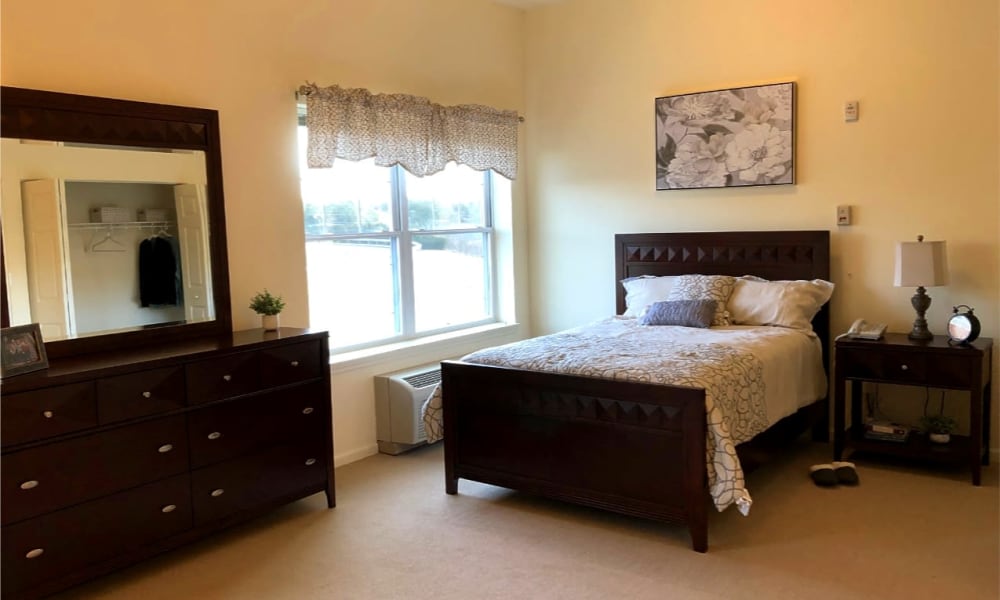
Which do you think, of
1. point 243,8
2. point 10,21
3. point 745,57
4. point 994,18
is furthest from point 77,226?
point 994,18

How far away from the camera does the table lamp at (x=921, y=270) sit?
3883mm

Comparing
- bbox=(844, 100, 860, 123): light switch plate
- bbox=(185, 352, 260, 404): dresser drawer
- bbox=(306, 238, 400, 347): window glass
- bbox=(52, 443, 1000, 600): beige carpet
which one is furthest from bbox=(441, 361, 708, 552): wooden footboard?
bbox=(844, 100, 860, 123): light switch plate

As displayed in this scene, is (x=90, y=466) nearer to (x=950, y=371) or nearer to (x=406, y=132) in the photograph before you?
(x=406, y=132)

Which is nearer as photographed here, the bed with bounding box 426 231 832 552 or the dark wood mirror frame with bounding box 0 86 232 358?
the dark wood mirror frame with bounding box 0 86 232 358

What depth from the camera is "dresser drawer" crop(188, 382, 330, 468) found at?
310cm

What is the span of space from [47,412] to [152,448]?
1.35 ft

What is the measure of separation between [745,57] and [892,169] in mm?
1057

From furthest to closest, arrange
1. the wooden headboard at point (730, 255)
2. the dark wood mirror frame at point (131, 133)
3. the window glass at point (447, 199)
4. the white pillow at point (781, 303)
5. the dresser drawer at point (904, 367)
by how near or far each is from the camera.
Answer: the window glass at point (447, 199)
the wooden headboard at point (730, 255)
the white pillow at point (781, 303)
the dresser drawer at point (904, 367)
the dark wood mirror frame at point (131, 133)

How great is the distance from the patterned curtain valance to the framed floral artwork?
105 centimetres

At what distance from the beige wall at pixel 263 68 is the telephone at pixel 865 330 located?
232 cm

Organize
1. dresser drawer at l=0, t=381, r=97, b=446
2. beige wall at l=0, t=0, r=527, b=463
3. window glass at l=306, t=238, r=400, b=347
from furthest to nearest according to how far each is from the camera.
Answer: window glass at l=306, t=238, r=400, b=347
beige wall at l=0, t=0, r=527, b=463
dresser drawer at l=0, t=381, r=97, b=446

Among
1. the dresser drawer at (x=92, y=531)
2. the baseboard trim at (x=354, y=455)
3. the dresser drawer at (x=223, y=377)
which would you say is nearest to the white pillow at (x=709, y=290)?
the baseboard trim at (x=354, y=455)

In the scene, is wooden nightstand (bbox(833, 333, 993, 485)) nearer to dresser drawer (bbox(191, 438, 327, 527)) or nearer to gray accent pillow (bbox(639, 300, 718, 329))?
gray accent pillow (bbox(639, 300, 718, 329))

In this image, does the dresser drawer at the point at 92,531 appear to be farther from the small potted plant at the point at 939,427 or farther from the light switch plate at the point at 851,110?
the light switch plate at the point at 851,110
